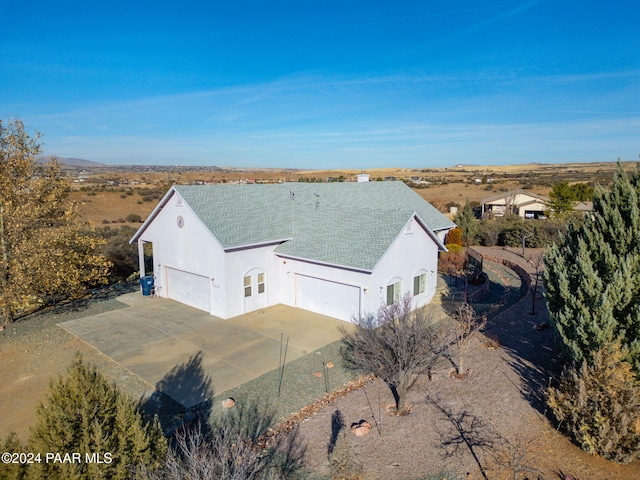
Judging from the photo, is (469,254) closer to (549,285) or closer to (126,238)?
(549,285)

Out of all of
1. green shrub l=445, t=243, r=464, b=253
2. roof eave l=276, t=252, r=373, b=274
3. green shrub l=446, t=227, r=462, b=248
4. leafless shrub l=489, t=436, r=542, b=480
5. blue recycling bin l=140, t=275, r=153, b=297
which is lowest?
leafless shrub l=489, t=436, r=542, b=480

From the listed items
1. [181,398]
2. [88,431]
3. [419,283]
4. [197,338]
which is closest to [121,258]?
[197,338]

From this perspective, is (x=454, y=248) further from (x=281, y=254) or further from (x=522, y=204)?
(x=522, y=204)

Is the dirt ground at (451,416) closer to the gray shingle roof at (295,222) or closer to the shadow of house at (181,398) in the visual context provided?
the shadow of house at (181,398)

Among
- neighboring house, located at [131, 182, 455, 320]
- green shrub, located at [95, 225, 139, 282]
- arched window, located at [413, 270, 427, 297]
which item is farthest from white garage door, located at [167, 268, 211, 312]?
arched window, located at [413, 270, 427, 297]

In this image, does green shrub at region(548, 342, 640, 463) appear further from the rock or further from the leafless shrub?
the rock

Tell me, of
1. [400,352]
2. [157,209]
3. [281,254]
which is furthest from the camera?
[157,209]

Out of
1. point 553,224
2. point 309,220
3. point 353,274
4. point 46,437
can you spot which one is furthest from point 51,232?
point 553,224
